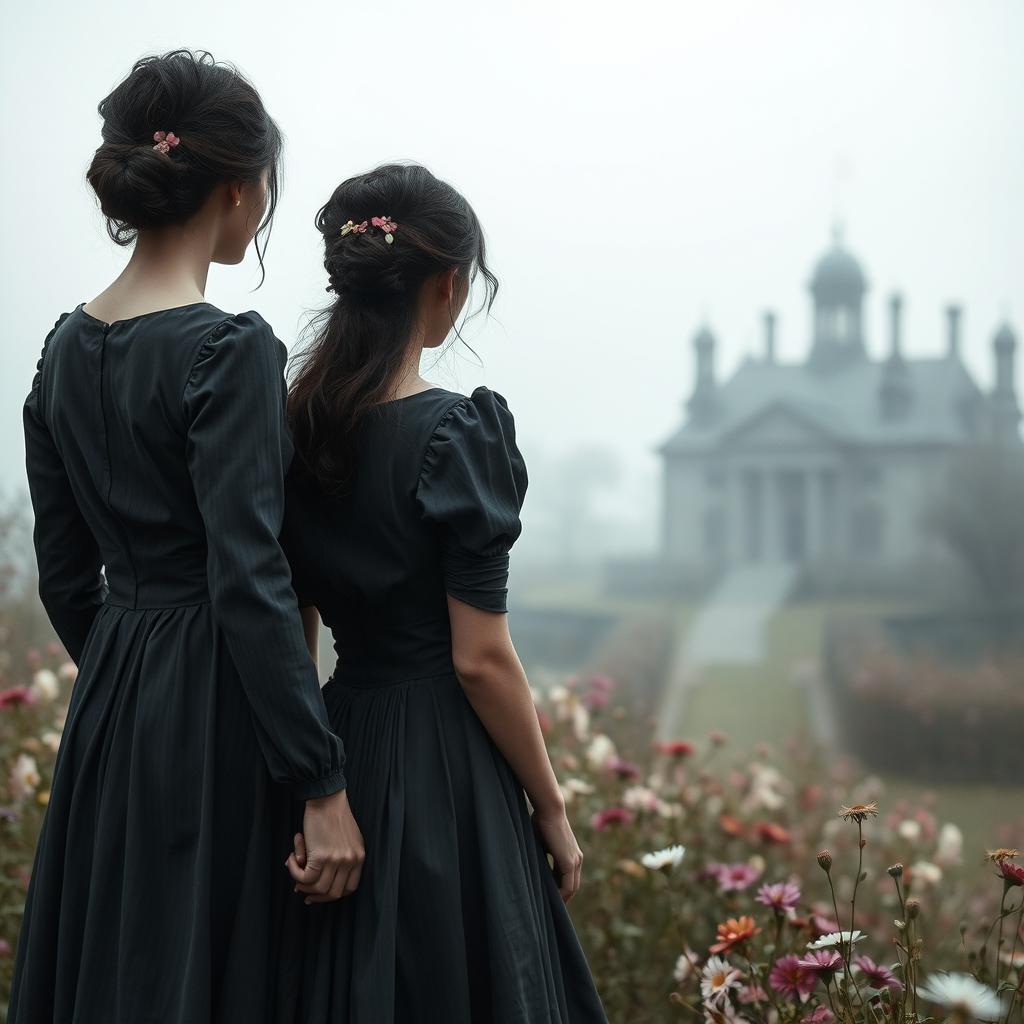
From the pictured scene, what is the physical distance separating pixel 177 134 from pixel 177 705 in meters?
0.64

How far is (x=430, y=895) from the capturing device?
4.29 ft

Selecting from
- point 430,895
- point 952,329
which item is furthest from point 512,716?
point 952,329

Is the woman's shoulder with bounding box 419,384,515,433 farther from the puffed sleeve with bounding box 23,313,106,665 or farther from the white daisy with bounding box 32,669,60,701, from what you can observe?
the white daisy with bounding box 32,669,60,701

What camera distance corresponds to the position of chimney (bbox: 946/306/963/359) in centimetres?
516

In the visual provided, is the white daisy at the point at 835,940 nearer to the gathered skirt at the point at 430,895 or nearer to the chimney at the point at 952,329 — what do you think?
A: the gathered skirt at the point at 430,895

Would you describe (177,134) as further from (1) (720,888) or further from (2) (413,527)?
(1) (720,888)

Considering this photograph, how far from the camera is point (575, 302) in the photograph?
202 inches

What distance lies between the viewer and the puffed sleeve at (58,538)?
57.8 inches

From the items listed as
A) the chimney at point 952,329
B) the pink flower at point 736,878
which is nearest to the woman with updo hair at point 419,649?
the pink flower at point 736,878

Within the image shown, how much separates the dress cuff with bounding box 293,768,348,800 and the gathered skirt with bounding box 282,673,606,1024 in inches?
4.5

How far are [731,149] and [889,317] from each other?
104cm

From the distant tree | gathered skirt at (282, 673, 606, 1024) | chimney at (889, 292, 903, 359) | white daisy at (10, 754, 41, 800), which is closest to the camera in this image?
gathered skirt at (282, 673, 606, 1024)

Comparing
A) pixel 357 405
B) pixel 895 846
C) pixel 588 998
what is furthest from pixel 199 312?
pixel 895 846

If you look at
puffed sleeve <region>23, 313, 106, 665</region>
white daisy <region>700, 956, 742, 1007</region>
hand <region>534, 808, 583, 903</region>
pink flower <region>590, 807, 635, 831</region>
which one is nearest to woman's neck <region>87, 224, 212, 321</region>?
puffed sleeve <region>23, 313, 106, 665</region>
